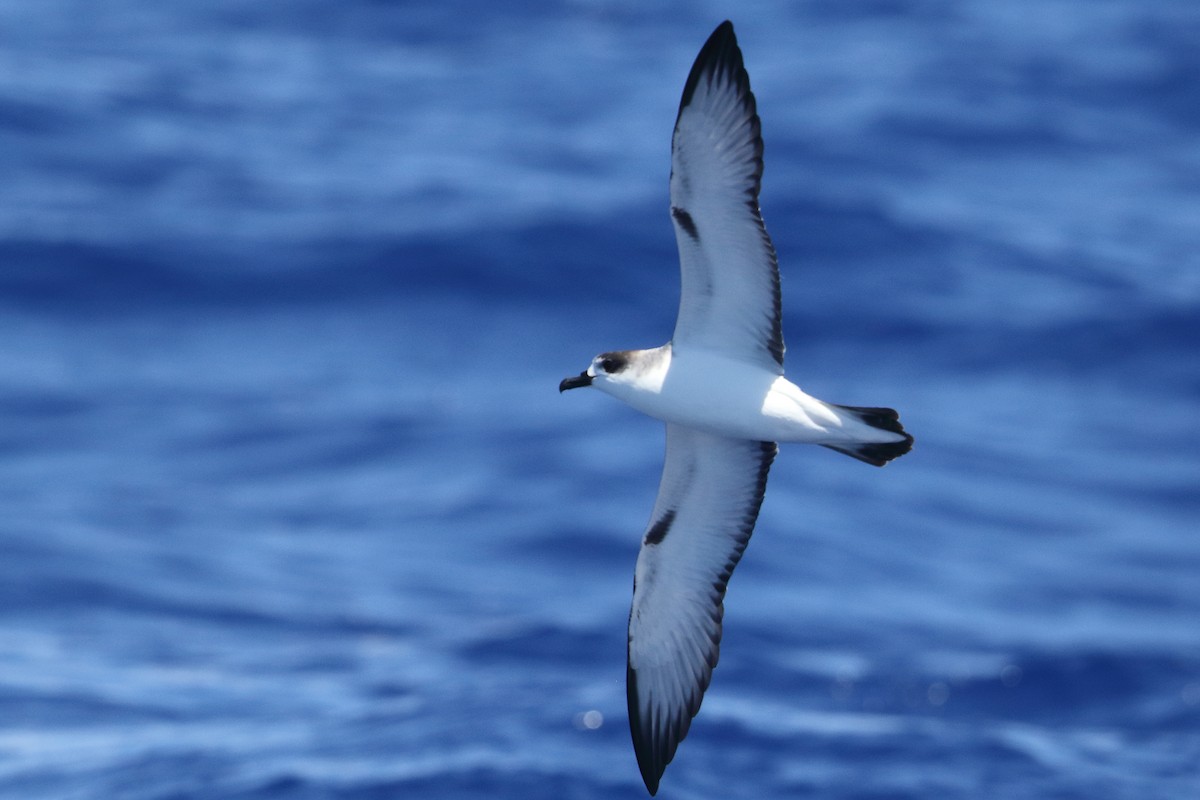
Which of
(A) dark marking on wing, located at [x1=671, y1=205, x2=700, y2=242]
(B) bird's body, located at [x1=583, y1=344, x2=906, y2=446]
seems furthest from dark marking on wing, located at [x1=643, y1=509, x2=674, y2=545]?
(A) dark marking on wing, located at [x1=671, y1=205, x2=700, y2=242]

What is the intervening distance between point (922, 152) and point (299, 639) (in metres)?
13.2

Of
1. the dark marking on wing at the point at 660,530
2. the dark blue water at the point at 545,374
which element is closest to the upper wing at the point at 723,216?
the dark marking on wing at the point at 660,530

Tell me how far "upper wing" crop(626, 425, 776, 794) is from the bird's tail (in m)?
0.80

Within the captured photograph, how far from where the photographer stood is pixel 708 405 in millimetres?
9219

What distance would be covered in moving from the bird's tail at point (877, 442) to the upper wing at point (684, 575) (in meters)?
0.80

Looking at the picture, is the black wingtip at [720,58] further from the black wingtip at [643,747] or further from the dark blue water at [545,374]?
the dark blue water at [545,374]

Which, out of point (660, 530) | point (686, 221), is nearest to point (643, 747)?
point (660, 530)

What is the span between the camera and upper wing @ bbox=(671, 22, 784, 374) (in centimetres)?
861

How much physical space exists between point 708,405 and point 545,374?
14.9m

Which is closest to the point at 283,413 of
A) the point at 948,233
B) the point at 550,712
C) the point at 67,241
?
the point at 67,241

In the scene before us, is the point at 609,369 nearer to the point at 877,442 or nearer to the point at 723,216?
the point at 723,216

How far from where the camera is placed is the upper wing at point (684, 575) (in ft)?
33.2

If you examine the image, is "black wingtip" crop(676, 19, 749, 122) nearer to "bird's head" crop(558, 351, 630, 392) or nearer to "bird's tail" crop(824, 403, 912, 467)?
"bird's head" crop(558, 351, 630, 392)

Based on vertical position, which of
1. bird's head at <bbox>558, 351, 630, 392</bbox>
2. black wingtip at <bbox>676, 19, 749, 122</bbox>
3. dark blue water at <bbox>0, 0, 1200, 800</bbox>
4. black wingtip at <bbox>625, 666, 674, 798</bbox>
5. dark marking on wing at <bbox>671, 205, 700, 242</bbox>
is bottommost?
black wingtip at <bbox>625, 666, 674, 798</bbox>
